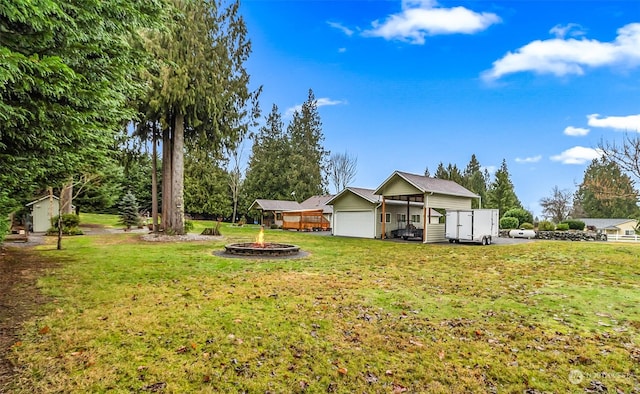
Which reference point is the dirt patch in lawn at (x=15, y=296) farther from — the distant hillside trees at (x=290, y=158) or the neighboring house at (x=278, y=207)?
the distant hillside trees at (x=290, y=158)

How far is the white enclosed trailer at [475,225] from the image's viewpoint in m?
18.6

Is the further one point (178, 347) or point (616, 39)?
point (616, 39)

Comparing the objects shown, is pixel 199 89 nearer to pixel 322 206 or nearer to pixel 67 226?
pixel 67 226

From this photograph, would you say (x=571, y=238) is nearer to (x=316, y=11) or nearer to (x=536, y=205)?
(x=316, y=11)

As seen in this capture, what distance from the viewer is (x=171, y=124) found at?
61.0 feet

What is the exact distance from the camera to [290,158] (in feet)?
157

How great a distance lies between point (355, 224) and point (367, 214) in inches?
51.4

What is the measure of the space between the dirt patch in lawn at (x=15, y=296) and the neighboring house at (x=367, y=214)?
18185mm

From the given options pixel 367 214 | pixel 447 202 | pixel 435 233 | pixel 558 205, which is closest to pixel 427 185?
pixel 447 202

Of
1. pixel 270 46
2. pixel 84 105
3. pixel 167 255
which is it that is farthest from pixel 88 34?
pixel 270 46

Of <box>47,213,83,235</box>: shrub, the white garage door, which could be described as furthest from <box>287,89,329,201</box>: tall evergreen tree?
<box>47,213,83,235</box>: shrub

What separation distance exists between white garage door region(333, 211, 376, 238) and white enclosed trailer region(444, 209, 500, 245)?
19.7 feet

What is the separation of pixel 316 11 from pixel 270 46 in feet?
19.5

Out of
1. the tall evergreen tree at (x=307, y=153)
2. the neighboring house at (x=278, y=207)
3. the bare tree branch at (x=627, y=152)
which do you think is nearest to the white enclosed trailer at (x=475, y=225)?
the bare tree branch at (x=627, y=152)
